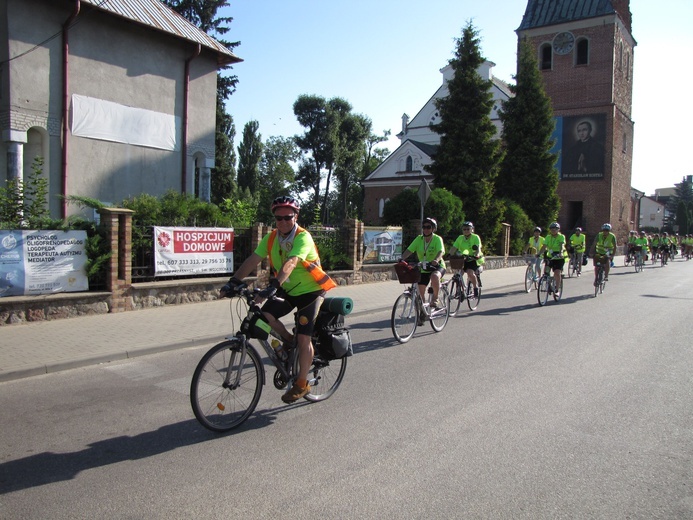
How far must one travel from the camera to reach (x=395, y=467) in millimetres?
3955

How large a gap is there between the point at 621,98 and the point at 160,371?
152 feet

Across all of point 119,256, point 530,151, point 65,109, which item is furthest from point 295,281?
point 530,151

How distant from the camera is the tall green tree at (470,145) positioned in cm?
2464

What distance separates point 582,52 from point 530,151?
14383 mm

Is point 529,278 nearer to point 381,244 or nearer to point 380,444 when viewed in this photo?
point 381,244

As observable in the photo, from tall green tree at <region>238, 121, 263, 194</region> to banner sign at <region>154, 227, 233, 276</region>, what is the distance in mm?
46709

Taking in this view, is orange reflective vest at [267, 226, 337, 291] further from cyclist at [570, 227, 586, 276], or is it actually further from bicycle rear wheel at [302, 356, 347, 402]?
cyclist at [570, 227, 586, 276]

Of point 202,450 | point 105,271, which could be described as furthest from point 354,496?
point 105,271

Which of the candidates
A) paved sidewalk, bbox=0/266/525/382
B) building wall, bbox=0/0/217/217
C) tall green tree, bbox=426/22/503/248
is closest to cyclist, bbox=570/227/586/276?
tall green tree, bbox=426/22/503/248

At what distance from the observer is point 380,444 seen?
14.4 ft

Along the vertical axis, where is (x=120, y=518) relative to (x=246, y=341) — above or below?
below

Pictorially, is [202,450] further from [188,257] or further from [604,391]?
[188,257]

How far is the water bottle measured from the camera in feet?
16.2

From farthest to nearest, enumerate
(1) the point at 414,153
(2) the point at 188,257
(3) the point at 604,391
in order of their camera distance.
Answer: (1) the point at 414,153 → (2) the point at 188,257 → (3) the point at 604,391
